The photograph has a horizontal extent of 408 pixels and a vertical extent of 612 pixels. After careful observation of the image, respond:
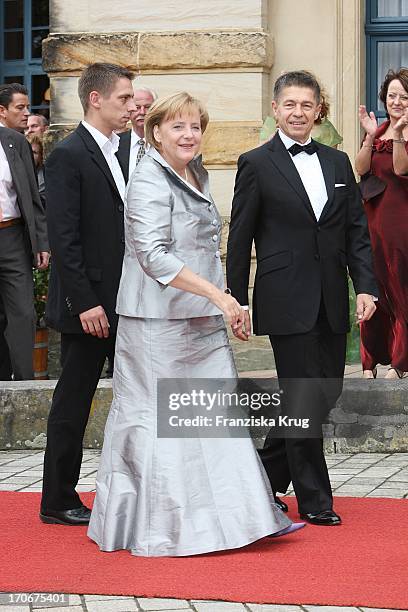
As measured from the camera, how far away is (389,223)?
8.94 m

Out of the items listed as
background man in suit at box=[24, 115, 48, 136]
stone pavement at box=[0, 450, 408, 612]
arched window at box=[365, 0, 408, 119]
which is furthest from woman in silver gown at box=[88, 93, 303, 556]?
arched window at box=[365, 0, 408, 119]

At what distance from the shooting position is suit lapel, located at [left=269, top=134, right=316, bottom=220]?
6.32 metres

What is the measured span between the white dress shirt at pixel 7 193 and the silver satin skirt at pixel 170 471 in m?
3.56

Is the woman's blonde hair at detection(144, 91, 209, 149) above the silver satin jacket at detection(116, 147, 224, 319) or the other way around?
above

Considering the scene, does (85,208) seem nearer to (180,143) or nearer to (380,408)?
(180,143)

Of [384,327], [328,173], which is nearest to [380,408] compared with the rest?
[384,327]

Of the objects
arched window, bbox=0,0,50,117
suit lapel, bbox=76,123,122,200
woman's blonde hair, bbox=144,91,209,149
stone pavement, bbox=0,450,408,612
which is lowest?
stone pavement, bbox=0,450,408,612

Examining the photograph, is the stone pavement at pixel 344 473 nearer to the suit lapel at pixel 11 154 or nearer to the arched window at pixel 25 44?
the suit lapel at pixel 11 154

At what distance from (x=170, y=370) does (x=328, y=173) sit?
117cm

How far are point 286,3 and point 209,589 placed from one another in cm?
683

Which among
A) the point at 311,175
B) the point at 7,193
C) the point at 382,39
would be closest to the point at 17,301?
the point at 7,193

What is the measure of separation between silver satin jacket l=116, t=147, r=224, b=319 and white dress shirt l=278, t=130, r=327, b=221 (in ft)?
1.88

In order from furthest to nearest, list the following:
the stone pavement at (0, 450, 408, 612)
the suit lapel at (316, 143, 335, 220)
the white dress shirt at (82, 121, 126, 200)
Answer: the stone pavement at (0, 450, 408, 612) → the white dress shirt at (82, 121, 126, 200) → the suit lapel at (316, 143, 335, 220)

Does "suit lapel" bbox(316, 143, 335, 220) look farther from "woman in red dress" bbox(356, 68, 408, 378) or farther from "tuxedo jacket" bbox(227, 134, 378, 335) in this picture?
"woman in red dress" bbox(356, 68, 408, 378)
